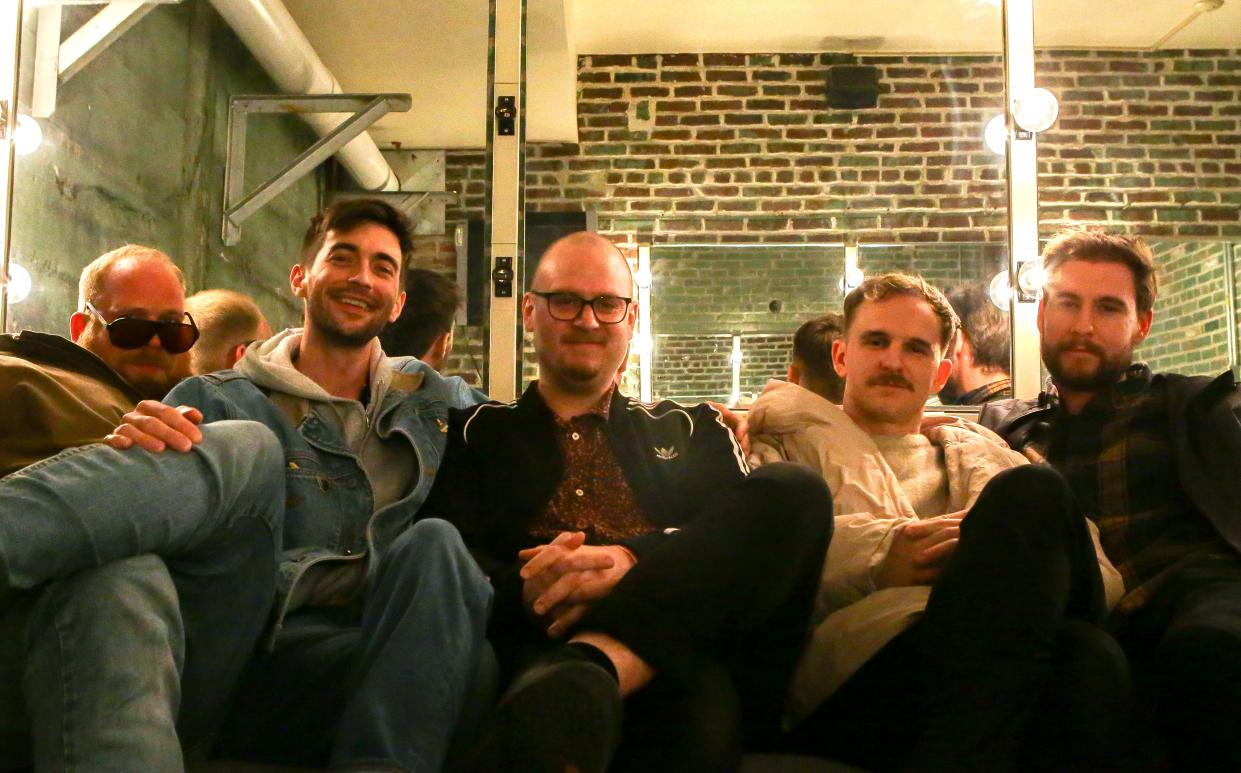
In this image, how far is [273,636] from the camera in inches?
55.8

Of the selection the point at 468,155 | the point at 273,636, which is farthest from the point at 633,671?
the point at 468,155

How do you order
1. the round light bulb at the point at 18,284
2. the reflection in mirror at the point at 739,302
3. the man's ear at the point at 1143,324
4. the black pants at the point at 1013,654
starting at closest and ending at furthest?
the black pants at the point at 1013,654 → the man's ear at the point at 1143,324 → the round light bulb at the point at 18,284 → the reflection in mirror at the point at 739,302

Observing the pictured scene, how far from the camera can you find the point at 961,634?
4.54ft

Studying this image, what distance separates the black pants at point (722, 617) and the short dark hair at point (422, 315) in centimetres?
128

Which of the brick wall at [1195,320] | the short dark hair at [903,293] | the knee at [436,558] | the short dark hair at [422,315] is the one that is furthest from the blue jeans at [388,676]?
the brick wall at [1195,320]

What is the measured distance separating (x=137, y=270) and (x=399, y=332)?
2.42 feet

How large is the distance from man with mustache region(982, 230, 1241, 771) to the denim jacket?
115 centimetres

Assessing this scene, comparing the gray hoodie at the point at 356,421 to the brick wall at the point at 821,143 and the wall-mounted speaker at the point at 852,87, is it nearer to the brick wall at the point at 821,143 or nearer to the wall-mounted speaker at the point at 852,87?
the brick wall at the point at 821,143

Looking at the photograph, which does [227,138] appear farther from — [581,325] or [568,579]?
[568,579]

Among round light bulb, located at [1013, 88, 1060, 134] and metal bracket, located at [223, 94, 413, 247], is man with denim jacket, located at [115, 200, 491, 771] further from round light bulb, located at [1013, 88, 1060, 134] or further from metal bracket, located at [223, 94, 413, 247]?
round light bulb, located at [1013, 88, 1060, 134]

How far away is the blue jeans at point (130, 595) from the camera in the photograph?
112 centimetres

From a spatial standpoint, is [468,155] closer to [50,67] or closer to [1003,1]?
[50,67]

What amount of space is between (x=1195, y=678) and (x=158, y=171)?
309 centimetres

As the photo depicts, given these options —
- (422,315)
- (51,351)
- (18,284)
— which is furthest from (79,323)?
(18,284)
